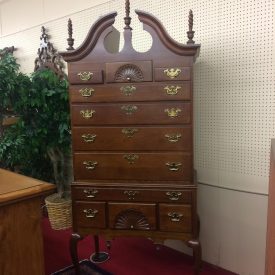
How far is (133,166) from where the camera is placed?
2.14 m

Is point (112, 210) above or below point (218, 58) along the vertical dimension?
below

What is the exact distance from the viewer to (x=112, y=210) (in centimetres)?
220

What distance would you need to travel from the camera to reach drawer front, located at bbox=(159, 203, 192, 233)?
2.08 metres

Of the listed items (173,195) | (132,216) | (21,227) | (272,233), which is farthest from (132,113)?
(272,233)

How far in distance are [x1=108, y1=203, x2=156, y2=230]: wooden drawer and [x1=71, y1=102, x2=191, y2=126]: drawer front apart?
60 centimetres

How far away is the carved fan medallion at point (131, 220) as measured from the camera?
2176mm

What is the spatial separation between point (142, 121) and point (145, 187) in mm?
459

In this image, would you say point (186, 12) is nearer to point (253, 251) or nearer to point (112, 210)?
point (112, 210)

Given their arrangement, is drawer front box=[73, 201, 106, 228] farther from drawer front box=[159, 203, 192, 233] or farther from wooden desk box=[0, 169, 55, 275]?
wooden desk box=[0, 169, 55, 275]

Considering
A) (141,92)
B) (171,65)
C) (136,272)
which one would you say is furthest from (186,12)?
(136,272)

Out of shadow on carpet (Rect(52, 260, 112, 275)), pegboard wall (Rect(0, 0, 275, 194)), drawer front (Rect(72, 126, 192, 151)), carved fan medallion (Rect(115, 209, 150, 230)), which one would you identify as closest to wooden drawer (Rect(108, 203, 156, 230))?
carved fan medallion (Rect(115, 209, 150, 230))

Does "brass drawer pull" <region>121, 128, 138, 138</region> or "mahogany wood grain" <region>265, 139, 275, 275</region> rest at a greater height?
"brass drawer pull" <region>121, 128, 138, 138</region>

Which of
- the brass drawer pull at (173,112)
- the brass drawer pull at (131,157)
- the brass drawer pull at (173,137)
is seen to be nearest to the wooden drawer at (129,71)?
the brass drawer pull at (173,112)

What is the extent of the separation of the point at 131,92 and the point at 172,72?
1.00ft
